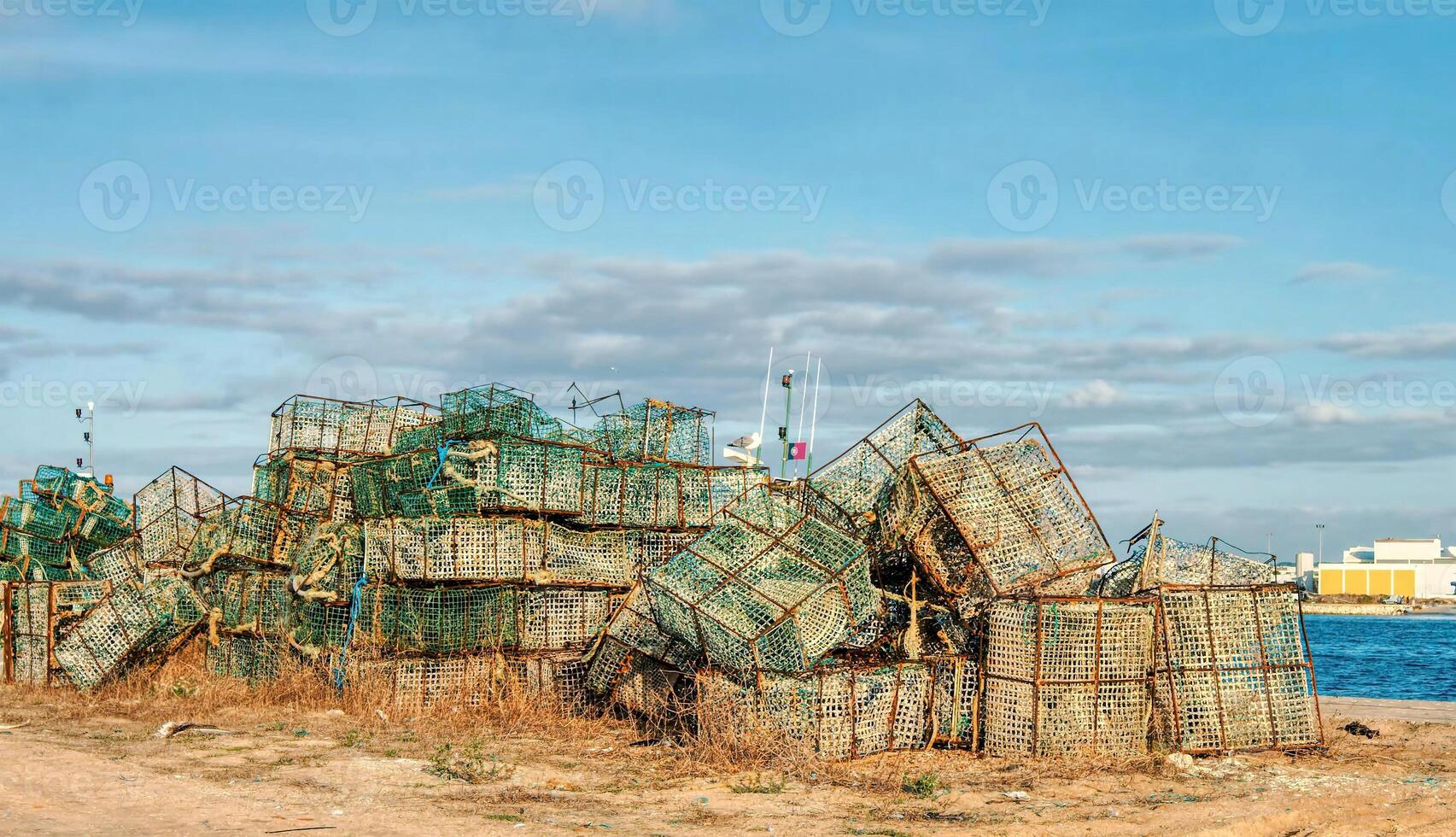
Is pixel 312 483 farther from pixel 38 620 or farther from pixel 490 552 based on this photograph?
pixel 38 620

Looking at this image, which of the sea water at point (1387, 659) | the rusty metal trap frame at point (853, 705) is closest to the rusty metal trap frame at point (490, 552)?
the rusty metal trap frame at point (853, 705)

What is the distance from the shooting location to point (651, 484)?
15.5 m

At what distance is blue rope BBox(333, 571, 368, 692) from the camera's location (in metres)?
14.6

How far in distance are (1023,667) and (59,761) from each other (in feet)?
28.3

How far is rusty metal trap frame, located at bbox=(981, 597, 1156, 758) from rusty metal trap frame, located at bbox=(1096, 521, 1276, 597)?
37.1 inches

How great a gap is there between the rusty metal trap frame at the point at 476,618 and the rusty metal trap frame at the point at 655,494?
976 mm

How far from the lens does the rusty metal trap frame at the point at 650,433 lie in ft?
53.5

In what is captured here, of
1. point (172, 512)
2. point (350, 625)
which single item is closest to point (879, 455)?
point (350, 625)

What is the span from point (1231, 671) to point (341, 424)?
11155mm

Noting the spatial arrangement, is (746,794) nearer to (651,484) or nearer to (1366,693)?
(651,484)

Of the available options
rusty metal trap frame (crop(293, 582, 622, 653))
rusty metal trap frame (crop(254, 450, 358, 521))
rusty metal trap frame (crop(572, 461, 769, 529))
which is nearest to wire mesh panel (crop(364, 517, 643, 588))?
rusty metal trap frame (crop(293, 582, 622, 653))

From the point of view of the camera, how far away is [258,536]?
53.9 feet

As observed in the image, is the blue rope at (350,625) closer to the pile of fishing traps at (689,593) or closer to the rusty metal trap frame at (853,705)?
the pile of fishing traps at (689,593)

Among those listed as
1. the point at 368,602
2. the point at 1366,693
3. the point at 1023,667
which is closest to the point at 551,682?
the point at 368,602
